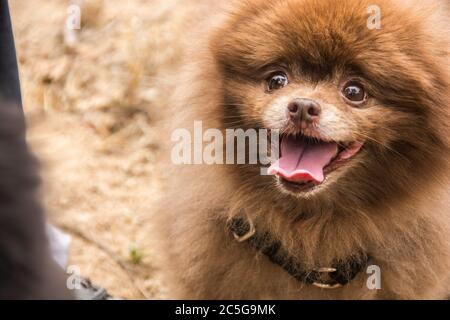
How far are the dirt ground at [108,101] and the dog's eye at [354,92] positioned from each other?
1.66m

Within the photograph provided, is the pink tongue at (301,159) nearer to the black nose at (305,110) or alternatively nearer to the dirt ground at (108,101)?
the black nose at (305,110)

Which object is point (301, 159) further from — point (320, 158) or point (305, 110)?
point (305, 110)

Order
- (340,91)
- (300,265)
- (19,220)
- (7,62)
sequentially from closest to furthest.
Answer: (19,220) < (7,62) < (340,91) < (300,265)

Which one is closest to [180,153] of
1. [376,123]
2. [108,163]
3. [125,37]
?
[376,123]

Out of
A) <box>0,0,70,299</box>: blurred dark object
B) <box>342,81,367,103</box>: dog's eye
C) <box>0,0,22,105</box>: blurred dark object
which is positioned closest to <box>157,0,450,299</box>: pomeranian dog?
<box>342,81,367,103</box>: dog's eye

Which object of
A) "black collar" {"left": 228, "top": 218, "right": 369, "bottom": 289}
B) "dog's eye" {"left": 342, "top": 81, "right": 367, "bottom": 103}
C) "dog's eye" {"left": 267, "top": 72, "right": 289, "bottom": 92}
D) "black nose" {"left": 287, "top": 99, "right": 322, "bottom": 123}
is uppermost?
"dog's eye" {"left": 267, "top": 72, "right": 289, "bottom": 92}

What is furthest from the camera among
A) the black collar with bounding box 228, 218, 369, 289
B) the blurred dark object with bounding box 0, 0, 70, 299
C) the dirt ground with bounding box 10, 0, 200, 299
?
the dirt ground with bounding box 10, 0, 200, 299

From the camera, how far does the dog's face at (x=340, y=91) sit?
252cm

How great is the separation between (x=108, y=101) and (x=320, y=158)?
7.08ft

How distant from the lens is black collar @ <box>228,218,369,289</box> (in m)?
2.90

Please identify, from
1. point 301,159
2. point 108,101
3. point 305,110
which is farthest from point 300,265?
point 108,101

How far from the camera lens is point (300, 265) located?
2.90m

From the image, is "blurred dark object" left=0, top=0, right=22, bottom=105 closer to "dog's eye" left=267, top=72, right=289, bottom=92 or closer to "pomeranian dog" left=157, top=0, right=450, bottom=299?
"pomeranian dog" left=157, top=0, right=450, bottom=299

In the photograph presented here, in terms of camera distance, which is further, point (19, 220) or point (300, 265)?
point (300, 265)
